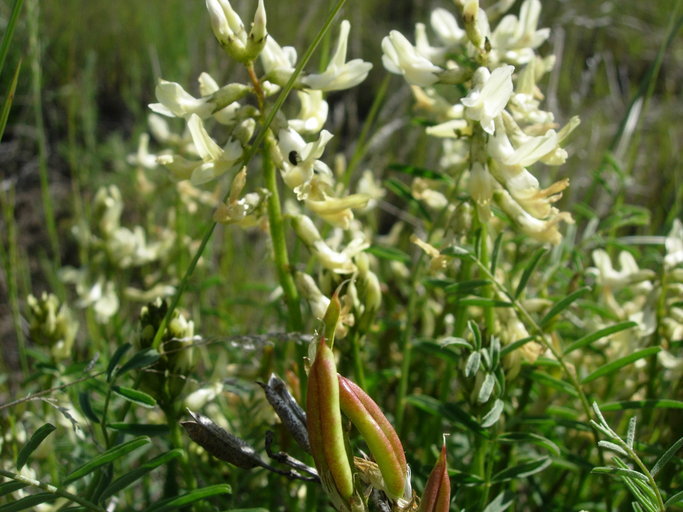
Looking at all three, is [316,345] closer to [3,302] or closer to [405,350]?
[405,350]

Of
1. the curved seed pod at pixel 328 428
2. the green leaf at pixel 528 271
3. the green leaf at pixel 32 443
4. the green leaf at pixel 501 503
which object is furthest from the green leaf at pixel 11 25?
the green leaf at pixel 501 503

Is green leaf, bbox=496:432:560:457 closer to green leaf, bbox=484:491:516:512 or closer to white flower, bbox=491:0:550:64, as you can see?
green leaf, bbox=484:491:516:512

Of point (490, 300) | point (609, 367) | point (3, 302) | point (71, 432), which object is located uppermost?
point (490, 300)

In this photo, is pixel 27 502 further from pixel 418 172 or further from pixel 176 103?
pixel 418 172

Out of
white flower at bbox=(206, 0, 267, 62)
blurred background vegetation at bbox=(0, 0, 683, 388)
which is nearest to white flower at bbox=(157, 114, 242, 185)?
white flower at bbox=(206, 0, 267, 62)

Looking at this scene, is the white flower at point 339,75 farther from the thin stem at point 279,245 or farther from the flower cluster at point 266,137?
the thin stem at point 279,245

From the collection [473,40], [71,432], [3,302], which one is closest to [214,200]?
[71,432]
